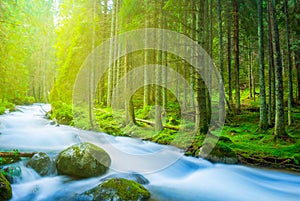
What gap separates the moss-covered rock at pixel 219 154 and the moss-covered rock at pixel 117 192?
4080mm

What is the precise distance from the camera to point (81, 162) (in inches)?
265

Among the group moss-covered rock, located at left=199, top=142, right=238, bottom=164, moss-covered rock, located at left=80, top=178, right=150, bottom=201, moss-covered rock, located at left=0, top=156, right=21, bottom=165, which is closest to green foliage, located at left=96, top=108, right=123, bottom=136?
moss-covered rock, located at left=199, top=142, right=238, bottom=164

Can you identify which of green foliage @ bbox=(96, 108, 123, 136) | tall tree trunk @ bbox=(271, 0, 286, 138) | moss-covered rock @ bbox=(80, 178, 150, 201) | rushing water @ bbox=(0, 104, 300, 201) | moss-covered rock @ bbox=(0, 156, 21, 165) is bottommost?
rushing water @ bbox=(0, 104, 300, 201)

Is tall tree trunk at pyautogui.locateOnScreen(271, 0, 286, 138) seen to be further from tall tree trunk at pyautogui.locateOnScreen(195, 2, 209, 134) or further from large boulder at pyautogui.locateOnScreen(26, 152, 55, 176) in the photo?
large boulder at pyautogui.locateOnScreen(26, 152, 55, 176)

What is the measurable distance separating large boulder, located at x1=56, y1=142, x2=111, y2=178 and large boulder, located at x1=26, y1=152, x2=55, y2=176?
228 mm

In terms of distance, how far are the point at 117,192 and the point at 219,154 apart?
195 inches

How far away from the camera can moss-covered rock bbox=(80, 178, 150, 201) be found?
16.2 ft

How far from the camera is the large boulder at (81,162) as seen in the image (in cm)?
669

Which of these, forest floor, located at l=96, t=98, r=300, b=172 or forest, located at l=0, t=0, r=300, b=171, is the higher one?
forest, located at l=0, t=0, r=300, b=171

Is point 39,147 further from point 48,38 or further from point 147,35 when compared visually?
point 48,38

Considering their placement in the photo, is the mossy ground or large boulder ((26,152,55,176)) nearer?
large boulder ((26,152,55,176))

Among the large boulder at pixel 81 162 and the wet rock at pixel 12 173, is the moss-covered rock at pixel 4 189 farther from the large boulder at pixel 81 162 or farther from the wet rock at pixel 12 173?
the large boulder at pixel 81 162

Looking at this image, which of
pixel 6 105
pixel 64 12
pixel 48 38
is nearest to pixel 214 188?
pixel 64 12

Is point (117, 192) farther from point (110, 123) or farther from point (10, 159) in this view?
point (110, 123)
